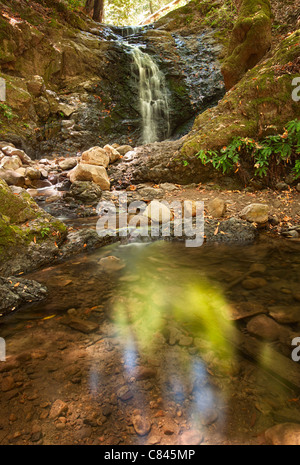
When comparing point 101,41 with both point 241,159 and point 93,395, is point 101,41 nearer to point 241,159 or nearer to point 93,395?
point 241,159

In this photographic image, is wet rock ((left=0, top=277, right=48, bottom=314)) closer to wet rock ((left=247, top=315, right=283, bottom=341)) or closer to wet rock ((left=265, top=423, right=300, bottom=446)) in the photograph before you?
wet rock ((left=247, top=315, right=283, bottom=341))

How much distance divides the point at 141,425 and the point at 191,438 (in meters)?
0.31

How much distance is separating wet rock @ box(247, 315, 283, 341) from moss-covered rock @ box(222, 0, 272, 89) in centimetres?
871

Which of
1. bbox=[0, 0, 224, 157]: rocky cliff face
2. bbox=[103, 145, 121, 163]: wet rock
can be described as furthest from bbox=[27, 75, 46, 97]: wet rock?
bbox=[103, 145, 121, 163]: wet rock

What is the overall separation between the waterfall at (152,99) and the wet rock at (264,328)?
13.3 metres

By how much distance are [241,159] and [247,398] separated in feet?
19.9

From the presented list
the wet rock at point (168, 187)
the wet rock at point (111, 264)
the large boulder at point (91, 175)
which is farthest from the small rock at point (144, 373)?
the large boulder at point (91, 175)

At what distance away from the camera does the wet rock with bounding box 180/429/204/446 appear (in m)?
1.30

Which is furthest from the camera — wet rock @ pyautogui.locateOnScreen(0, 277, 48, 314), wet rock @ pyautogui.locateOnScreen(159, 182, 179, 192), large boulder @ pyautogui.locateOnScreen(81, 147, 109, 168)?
large boulder @ pyautogui.locateOnScreen(81, 147, 109, 168)

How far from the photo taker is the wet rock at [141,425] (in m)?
1.36

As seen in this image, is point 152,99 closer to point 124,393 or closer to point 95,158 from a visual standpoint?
point 95,158

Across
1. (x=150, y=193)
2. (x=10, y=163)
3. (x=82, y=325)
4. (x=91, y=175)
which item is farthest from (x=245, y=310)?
(x=10, y=163)

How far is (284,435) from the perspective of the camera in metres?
1.26

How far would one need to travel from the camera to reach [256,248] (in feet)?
13.8
